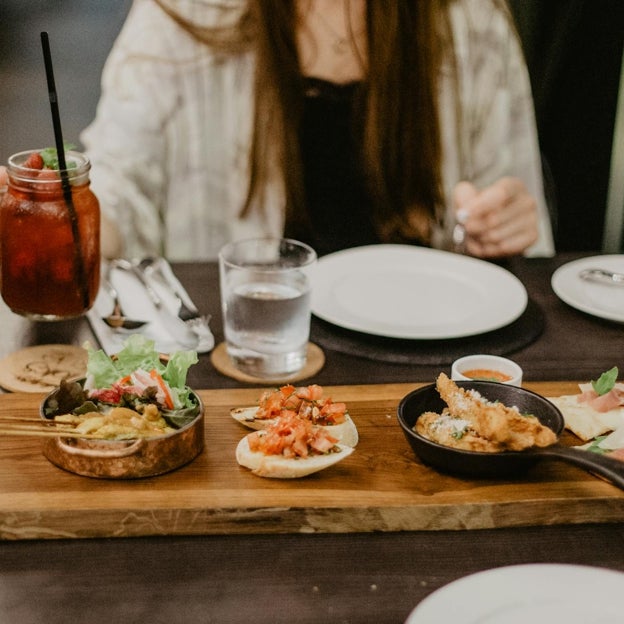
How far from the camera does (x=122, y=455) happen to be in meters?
1.12

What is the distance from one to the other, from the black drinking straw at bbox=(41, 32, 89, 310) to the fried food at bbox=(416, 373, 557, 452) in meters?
0.66

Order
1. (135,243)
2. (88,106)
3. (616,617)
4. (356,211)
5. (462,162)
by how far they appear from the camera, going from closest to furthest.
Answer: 1. (616,617)
2. (135,243)
3. (356,211)
4. (462,162)
5. (88,106)

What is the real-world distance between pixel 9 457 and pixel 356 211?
1.87 m

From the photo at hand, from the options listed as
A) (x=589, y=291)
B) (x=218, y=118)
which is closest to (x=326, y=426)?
(x=589, y=291)

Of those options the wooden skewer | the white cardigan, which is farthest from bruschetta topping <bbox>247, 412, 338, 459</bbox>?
the white cardigan

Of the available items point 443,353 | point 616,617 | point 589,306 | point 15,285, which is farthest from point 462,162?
point 616,617

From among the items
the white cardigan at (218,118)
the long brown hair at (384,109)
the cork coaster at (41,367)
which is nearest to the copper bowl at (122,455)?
the cork coaster at (41,367)

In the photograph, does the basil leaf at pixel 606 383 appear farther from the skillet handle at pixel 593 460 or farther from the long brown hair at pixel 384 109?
the long brown hair at pixel 384 109

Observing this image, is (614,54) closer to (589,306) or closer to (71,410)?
(589,306)

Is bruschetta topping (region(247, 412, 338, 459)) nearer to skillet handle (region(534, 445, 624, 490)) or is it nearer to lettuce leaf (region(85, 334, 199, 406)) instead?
lettuce leaf (region(85, 334, 199, 406))

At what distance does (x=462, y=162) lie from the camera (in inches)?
123

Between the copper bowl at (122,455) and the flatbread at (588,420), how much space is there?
1.82 feet

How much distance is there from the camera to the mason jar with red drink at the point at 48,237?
1.44 m

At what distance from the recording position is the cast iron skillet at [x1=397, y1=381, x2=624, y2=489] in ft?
3.45
